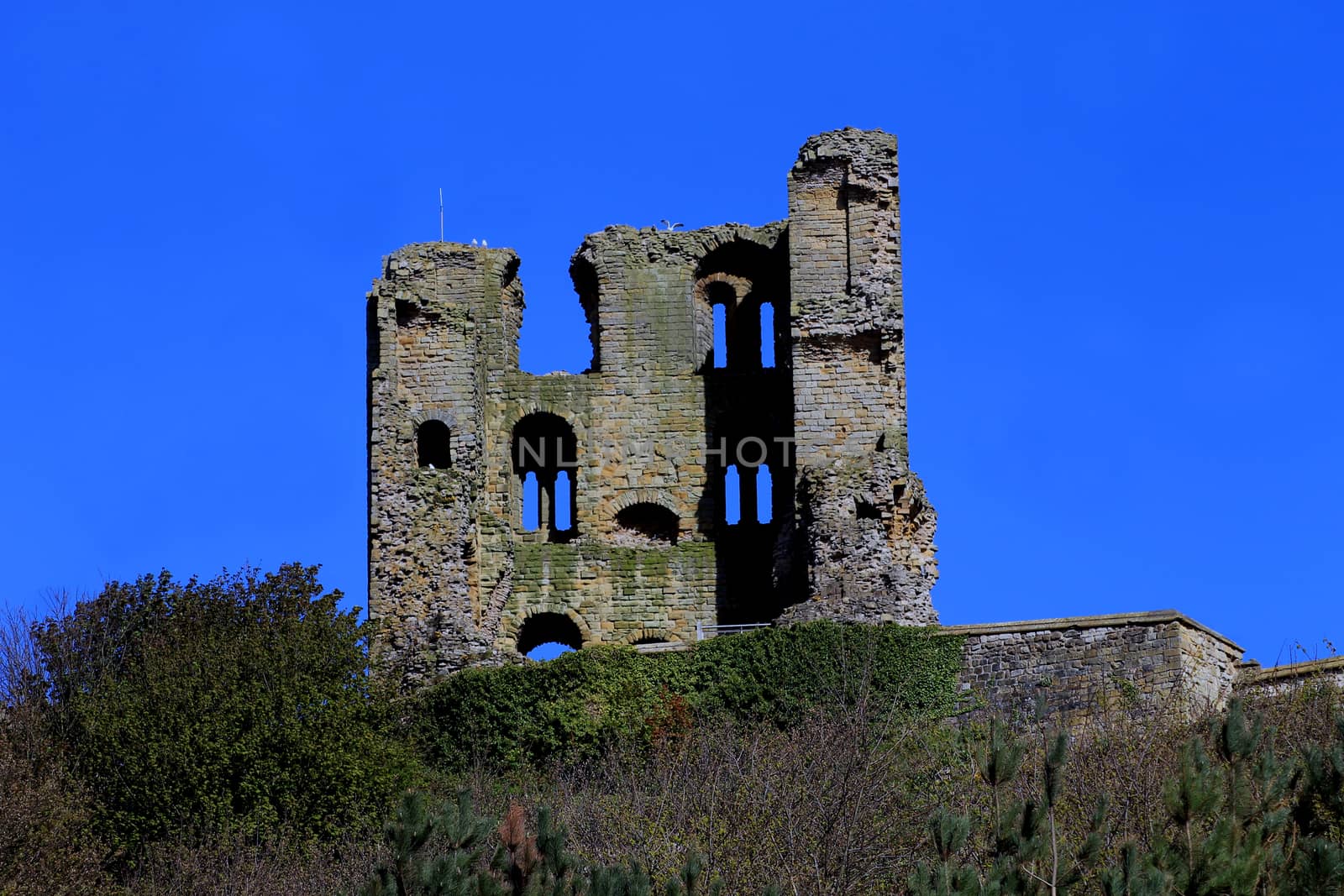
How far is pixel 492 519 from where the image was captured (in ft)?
131

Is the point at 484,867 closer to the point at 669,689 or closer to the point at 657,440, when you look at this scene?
the point at 669,689

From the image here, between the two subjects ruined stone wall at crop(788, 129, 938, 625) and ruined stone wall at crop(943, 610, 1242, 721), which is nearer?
ruined stone wall at crop(943, 610, 1242, 721)

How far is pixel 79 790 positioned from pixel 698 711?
8.34 m

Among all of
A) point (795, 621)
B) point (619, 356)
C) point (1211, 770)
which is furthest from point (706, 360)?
point (1211, 770)

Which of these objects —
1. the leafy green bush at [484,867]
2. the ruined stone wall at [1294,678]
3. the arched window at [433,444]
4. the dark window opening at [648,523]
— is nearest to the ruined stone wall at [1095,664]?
the ruined stone wall at [1294,678]

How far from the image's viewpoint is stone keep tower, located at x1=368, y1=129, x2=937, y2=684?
124 feet

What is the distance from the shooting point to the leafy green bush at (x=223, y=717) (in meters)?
31.9

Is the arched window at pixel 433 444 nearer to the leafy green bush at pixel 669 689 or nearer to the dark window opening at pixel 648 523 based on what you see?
the dark window opening at pixel 648 523

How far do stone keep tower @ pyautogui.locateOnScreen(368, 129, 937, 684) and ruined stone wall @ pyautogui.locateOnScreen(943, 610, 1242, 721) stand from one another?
2.03 meters

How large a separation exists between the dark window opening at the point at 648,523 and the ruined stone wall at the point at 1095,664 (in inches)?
291

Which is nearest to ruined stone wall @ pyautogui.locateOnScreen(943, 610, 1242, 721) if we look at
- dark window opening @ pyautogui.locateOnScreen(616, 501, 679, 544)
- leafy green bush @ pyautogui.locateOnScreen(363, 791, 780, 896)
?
dark window opening @ pyautogui.locateOnScreen(616, 501, 679, 544)

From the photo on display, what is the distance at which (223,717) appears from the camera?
32.6 meters

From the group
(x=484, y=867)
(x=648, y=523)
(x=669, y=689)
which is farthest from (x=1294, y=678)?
(x=484, y=867)

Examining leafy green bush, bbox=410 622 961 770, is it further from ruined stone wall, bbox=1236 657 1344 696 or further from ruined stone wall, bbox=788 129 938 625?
ruined stone wall, bbox=1236 657 1344 696
